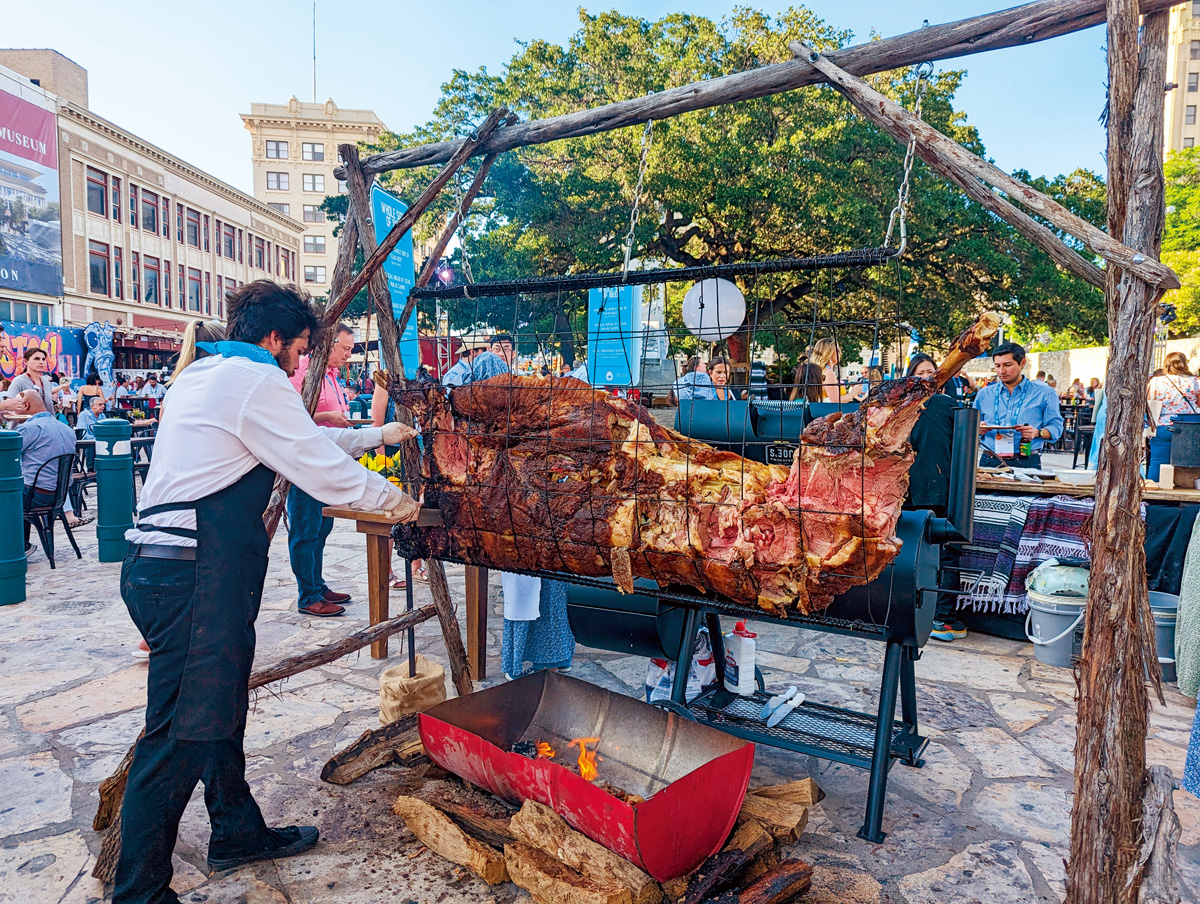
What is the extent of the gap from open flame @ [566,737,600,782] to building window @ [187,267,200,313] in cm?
4495

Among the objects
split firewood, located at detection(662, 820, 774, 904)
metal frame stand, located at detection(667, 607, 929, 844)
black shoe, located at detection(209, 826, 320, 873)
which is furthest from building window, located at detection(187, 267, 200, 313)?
split firewood, located at detection(662, 820, 774, 904)

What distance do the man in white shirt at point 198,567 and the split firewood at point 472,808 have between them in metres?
0.89

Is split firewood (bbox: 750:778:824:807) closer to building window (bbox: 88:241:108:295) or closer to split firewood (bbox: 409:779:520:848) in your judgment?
split firewood (bbox: 409:779:520:848)

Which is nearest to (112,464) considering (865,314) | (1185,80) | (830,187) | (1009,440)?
(1009,440)

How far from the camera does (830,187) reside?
15.6 meters

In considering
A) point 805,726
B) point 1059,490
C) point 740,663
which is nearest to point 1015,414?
point 1059,490

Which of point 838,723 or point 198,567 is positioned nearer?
point 198,567

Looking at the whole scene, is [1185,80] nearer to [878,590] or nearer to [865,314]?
[865,314]

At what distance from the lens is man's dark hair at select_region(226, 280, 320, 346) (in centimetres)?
264

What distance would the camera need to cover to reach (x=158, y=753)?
2.38m

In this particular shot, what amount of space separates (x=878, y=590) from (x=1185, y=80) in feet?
238

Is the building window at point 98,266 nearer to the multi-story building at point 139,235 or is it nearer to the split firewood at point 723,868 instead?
the multi-story building at point 139,235

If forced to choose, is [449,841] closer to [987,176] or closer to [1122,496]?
[1122,496]

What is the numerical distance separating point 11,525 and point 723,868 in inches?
251
